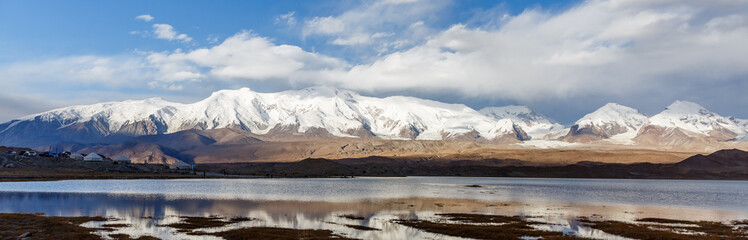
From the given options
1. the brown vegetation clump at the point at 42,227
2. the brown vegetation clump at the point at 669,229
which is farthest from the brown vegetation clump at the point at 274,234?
the brown vegetation clump at the point at 669,229

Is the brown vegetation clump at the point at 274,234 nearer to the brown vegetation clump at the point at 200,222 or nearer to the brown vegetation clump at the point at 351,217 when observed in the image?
the brown vegetation clump at the point at 200,222

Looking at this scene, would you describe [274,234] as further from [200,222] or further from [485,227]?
[485,227]

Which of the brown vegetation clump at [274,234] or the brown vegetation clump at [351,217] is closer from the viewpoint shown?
the brown vegetation clump at [274,234]

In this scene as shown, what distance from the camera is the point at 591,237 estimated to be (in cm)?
3912

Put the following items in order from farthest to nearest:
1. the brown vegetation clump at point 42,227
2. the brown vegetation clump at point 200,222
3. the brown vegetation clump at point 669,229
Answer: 1. the brown vegetation clump at point 200,222
2. the brown vegetation clump at point 669,229
3. the brown vegetation clump at point 42,227

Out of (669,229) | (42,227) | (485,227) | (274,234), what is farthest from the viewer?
(669,229)

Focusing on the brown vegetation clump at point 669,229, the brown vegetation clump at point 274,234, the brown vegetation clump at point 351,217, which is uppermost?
the brown vegetation clump at point 351,217

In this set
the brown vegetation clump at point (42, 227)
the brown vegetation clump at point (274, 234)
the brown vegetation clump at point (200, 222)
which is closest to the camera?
the brown vegetation clump at point (42, 227)

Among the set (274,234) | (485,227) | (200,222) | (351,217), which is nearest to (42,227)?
(200,222)

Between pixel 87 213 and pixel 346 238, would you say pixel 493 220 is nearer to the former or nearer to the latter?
pixel 346 238

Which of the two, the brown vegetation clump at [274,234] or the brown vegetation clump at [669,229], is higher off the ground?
the brown vegetation clump at [274,234]

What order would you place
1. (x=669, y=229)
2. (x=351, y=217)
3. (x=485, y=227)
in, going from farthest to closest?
(x=351, y=217), (x=669, y=229), (x=485, y=227)

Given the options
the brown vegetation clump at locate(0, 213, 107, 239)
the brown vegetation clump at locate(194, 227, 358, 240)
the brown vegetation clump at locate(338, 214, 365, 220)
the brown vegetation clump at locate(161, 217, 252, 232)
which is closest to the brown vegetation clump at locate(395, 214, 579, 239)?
the brown vegetation clump at locate(338, 214, 365, 220)

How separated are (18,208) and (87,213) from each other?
929cm
